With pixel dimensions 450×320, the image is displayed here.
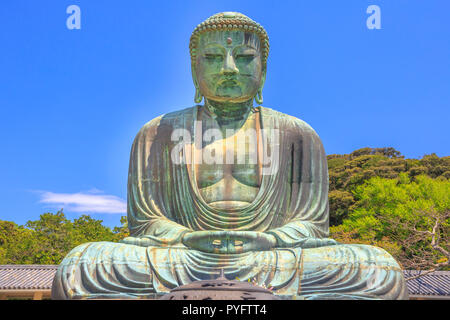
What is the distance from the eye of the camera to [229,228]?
6.18 metres

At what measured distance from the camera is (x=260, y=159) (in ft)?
21.9

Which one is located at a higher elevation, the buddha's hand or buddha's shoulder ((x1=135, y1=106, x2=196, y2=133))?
buddha's shoulder ((x1=135, y1=106, x2=196, y2=133))

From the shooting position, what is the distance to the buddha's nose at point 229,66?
6457 millimetres

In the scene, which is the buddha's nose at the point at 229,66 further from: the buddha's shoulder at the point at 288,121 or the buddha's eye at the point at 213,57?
the buddha's shoulder at the point at 288,121

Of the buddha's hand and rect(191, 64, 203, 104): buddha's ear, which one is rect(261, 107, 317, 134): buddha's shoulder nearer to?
rect(191, 64, 203, 104): buddha's ear

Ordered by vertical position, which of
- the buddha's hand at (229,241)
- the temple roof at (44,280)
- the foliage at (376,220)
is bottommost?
the temple roof at (44,280)

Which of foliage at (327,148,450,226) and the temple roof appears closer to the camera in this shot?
Answer: the temple roof

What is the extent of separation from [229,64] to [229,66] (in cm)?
3

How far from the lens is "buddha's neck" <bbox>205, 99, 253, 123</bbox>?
22.8ft

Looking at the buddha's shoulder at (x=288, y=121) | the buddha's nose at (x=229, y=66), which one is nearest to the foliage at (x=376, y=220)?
the buddha's shoulder at (x=288, y=121)

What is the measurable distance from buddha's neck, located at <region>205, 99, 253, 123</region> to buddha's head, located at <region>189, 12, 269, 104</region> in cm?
15

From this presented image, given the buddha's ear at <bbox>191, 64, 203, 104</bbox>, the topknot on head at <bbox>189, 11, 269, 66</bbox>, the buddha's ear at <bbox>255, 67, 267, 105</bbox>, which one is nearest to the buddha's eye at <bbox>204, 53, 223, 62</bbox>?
the topknot on head at <bbox>189, 11, 269, 66</bbox>

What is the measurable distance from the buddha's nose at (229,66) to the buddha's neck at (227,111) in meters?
0.55

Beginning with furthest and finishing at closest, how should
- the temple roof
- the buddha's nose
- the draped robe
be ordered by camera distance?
the temple roof, the buddha's nose, the draped robe
